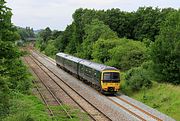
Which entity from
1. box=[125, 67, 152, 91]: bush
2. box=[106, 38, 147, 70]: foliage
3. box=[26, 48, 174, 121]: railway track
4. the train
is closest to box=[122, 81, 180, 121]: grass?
box=[125, 67, 152, 91]: bush

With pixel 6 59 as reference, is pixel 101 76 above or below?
below

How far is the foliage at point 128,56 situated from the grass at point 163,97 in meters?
10.4

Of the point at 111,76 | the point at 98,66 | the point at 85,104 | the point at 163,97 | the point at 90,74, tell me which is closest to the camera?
the point at 163,97

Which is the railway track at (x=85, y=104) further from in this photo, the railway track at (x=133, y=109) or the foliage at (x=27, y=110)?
the foliage at (x=27, y=110)

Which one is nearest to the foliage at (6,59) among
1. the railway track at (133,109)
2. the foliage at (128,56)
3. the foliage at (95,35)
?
the railway track at (133,109)

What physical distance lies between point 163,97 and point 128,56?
16.3 metres

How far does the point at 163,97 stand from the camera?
30.6 m

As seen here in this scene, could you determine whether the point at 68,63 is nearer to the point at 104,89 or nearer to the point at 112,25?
the point at 104,89

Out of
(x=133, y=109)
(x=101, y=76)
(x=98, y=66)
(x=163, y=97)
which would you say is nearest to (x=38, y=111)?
(x=133, y=109)

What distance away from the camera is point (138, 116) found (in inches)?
1025

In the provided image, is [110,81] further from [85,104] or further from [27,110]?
[27,110]

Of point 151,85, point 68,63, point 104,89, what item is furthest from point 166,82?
point 68,63

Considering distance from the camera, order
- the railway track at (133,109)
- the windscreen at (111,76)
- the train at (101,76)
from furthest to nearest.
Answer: the windscreen at (111,76) < the train at (101,76) < the railway track at (133,109)

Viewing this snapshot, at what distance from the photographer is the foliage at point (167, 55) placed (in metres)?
34.4
